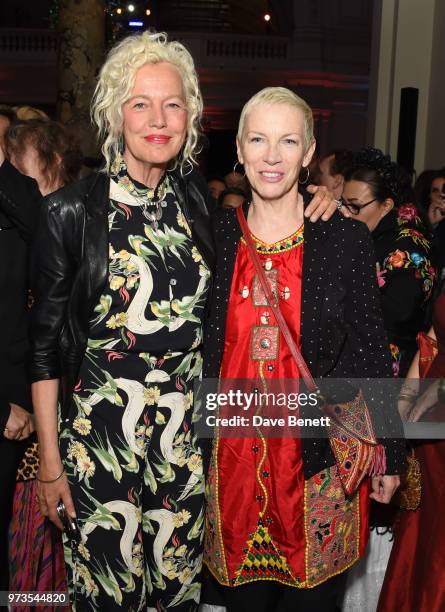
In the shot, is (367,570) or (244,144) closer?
(244,144)

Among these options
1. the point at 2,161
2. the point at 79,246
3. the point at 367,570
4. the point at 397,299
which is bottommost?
the point at 367,570

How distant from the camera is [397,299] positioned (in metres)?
2.97

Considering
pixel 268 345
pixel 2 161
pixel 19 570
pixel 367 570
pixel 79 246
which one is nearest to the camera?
pixel 79 246

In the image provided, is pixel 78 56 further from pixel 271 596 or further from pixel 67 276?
pixel 271 596

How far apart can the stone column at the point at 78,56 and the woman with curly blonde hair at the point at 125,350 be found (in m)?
4.74

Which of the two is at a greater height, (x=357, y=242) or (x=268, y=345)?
(x=357, y=242)

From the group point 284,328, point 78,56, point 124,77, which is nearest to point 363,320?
point 284,328

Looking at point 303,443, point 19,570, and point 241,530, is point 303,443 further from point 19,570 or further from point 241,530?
point 19,570

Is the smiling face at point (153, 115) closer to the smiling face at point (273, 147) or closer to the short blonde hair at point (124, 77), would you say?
the short blonde hair at point (124, 77)

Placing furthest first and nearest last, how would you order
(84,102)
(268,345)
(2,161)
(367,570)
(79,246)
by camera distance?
1. (84,102)
2. (367,570)
3. (2,161)
4. (268,345)
5. (79,246)

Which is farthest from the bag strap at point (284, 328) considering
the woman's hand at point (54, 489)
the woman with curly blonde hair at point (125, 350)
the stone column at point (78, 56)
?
the stone column at point (78, 56)

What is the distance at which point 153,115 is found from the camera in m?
1.99

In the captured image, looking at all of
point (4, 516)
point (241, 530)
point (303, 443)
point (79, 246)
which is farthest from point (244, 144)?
point (4, 516)

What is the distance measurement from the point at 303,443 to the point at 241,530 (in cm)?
32
